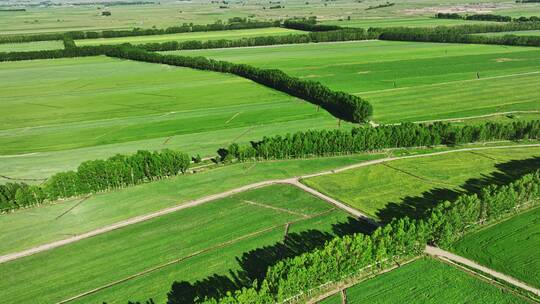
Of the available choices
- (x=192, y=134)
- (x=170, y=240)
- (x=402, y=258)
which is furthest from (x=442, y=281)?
(x=192, y=134)

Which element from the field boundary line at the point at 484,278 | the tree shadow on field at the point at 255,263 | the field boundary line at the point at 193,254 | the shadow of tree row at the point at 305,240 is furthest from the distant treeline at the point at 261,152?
the field boundary line at the point at 484,278

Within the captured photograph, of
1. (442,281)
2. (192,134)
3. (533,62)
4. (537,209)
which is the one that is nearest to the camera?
(442,281)

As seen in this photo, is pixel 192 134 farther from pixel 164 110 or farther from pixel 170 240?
pixel 170 240

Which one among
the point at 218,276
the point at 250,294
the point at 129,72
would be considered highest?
the point at 129,72

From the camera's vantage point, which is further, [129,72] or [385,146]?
[129,72]

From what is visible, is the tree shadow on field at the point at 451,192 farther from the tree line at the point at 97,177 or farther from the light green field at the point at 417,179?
the tree line at the point at 97,177

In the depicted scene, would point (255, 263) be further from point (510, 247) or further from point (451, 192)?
point (451, 192)

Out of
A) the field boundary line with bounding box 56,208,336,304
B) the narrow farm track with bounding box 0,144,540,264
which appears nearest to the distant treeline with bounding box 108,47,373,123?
the narrow farm track with bounding box 0,144,540,264

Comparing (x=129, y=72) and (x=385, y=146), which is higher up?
(x=129, y=72)
